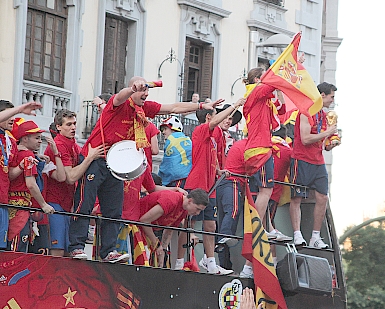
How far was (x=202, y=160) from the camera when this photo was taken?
35.7 ft

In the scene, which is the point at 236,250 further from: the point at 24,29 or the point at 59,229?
the point at 24,29

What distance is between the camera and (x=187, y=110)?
31.7 feet

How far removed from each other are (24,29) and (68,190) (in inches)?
368

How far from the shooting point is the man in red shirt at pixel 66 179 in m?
9.23

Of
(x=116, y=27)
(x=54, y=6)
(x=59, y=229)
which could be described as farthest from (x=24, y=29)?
(x=59, y=229)

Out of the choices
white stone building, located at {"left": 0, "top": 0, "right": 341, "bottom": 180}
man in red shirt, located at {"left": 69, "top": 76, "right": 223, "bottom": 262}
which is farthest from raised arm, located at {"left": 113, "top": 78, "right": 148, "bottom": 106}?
white stone building, located at {"left": 0, "top": 0, "right": 341, "bottom": 180}

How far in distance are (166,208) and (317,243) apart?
2.25 meters

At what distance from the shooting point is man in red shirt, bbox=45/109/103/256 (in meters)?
9.23

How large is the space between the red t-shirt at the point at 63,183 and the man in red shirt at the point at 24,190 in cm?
14

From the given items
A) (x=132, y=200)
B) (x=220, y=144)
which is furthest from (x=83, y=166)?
(x=220, y=144)

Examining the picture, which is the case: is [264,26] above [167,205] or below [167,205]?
above

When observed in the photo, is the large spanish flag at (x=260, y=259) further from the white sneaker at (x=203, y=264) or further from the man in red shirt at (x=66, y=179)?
the man in red shirt at (x=66, y=179)

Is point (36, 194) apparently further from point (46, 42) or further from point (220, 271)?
point (46, 42)

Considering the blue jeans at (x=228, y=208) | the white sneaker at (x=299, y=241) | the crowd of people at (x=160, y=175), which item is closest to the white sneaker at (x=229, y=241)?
the crowd of people at (x=160, y=175)
